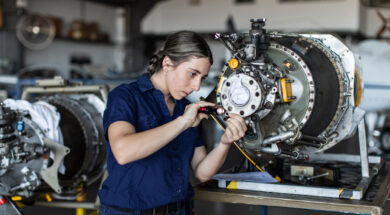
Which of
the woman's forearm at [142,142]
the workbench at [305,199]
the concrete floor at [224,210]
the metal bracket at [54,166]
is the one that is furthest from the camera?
the concrete floor at [224,210]

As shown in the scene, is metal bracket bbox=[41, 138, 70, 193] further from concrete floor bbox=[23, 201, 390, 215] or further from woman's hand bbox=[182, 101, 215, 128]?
concrete floor bbox=[23, 201, 390, 215]

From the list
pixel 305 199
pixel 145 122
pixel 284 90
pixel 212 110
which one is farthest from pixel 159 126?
pixel 305 199

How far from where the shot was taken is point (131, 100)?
1396 mm

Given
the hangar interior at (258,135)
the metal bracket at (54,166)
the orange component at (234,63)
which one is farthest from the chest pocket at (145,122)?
the metal bracket at (54,166)

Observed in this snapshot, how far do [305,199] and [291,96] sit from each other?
15.5 inches

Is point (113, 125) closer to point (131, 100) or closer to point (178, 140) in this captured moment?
point (131, 100)

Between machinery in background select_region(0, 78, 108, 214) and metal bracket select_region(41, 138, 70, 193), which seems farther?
metal bracket select_region(41, 138, 70, 193)

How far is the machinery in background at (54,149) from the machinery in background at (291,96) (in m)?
0.85

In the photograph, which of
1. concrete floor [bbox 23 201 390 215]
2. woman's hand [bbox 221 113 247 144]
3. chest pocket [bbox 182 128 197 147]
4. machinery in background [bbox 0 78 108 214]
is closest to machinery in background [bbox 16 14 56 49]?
concrete floor [bbox 23 201 390 215]

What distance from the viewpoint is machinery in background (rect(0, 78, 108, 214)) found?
1806 millimetres

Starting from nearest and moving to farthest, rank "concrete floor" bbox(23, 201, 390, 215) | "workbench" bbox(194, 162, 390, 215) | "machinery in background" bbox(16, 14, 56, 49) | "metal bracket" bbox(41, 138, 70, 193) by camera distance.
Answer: "workbench" bbox(194, 162, 390, 215) → "metal bracket" bbox(41, 138, 70, 193) → "concrete floor" bbox(23, 201, 390, 215) → "machinery in background" bbox(16, 14, 56, 49)

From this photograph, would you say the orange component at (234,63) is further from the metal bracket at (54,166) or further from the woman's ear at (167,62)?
the metal bracket at (54,166)

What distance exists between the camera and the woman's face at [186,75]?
4.54ft

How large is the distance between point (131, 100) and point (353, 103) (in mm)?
951
